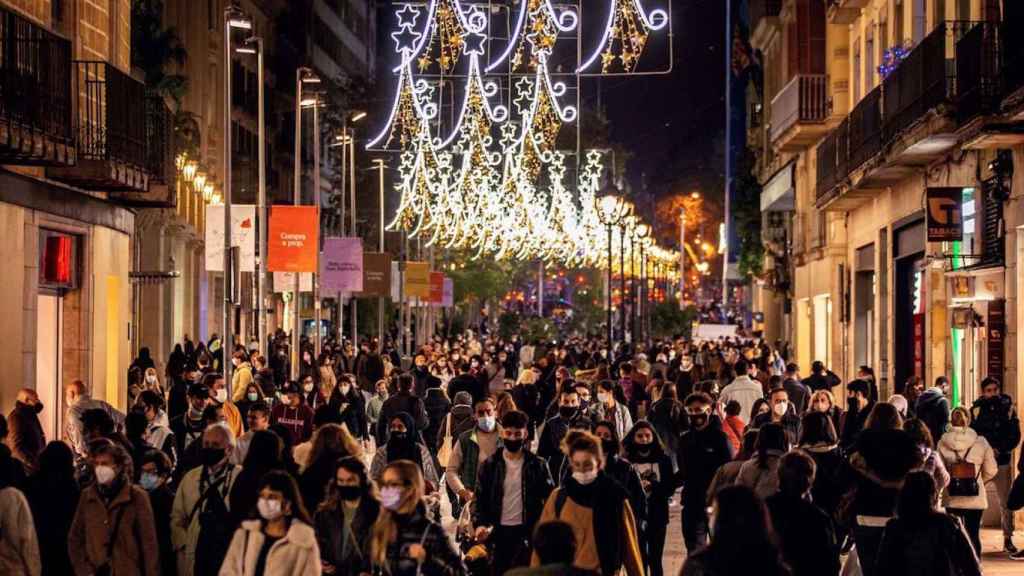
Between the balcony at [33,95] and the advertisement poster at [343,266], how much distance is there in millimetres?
20348

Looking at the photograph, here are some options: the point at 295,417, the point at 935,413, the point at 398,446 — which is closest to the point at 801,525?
the point at 398,446

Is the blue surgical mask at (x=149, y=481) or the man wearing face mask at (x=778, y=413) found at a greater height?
the man wearing face mask at (x=778, y=413)

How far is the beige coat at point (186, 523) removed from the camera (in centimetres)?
1194

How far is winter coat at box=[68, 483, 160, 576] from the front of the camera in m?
11.4

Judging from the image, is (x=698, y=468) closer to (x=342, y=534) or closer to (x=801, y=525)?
(x=801, y=525)

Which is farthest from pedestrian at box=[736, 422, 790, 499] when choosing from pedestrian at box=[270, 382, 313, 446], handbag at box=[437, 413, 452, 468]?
pedestrian at box=[270, 382, 313, 446]

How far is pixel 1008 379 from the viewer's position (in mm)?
23141

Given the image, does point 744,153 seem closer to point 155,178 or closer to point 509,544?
point 155,178

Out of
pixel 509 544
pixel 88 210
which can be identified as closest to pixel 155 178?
pixel 88 210

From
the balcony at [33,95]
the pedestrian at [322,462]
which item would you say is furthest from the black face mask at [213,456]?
the balcony at [33,95]

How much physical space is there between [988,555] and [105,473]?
9.57m

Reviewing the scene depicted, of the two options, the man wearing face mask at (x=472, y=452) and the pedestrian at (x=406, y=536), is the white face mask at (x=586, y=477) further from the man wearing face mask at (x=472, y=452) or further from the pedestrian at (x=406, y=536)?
the man wearing face mask at (x=472, y=452)

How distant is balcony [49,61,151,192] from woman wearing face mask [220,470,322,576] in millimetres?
14613

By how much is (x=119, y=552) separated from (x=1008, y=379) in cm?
1413
